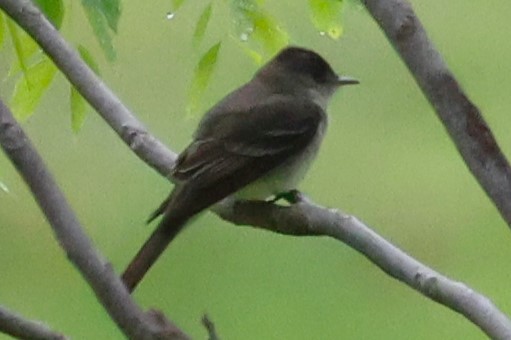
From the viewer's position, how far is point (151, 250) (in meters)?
2.15

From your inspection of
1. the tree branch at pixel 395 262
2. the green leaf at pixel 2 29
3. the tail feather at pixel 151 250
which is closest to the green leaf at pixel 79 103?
the green leaf at pixel 2 29

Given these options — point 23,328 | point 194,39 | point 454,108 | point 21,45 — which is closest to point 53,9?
point 21,45

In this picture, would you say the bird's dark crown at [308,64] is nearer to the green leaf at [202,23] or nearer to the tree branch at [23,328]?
the green leaf at [202,23]

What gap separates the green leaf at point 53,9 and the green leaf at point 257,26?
0.23 metres

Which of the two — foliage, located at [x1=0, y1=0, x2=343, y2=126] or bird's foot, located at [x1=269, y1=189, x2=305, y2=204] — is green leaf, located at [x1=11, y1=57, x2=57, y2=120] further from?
bird's foot, located at [x1=269, y1=189, x2=305, y2=204]

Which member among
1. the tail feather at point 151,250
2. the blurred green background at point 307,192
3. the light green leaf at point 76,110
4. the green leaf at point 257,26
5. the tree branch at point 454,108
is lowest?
the blurred green background at point 307,192

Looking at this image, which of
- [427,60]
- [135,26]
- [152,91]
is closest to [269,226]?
[427,60]

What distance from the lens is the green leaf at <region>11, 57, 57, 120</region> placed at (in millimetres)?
2014

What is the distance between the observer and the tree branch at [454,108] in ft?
4.72

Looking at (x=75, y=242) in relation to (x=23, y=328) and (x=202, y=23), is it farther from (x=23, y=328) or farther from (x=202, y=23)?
(x=202, y=23)

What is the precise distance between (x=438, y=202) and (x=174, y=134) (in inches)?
41.4

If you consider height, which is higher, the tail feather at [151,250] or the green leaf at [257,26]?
the green leaf at [257,26]

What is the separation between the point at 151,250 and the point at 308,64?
0.96 m

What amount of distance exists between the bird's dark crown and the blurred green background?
4.77 ft
